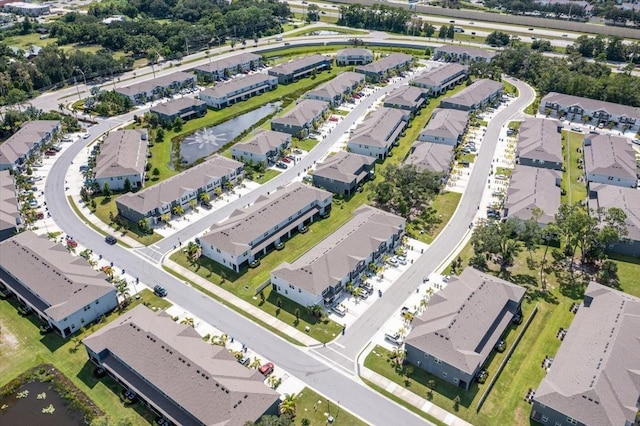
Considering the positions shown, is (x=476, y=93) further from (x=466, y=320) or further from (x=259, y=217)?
(x=466, y=320)

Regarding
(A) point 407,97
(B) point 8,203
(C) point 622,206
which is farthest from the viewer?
(A) point 407,97

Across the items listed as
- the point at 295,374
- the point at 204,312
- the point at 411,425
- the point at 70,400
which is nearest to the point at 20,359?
the point at 70,400

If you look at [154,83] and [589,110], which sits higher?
[154,83]

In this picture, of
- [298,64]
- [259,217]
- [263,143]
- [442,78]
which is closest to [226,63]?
[298,64]

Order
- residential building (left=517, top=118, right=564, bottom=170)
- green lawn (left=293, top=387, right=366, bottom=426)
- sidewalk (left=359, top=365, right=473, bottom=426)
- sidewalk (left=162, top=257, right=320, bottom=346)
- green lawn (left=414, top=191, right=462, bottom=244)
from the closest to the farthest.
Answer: green lawn (left=293, top=387, right=366, bottom=426) < sidewalk (left=359, top=365, right=473, bottom=426) < sidewalk (left=162, top=257, right=320, bottom=346) < green lawn (left=414, top=191, right=462, bottom=244) < residential building (left=517, top=118, right=564, bottom=170)

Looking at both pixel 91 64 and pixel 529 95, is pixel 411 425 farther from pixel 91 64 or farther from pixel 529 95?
pixel 91 64

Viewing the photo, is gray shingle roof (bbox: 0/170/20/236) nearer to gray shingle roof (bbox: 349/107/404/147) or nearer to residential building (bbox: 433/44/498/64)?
gray shingle roof (bbox: 349/107/404/147)

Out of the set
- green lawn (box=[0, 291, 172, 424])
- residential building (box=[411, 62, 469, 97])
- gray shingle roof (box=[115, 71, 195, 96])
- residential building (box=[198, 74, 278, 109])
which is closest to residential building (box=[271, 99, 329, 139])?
residential building (box=[198, 74, 278, 109])
